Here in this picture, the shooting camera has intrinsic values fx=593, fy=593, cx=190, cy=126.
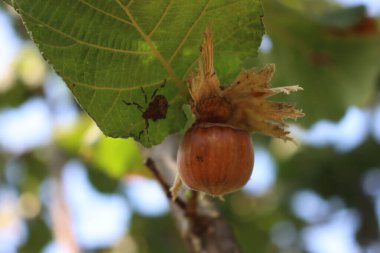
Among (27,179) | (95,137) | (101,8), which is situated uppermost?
(101,8)

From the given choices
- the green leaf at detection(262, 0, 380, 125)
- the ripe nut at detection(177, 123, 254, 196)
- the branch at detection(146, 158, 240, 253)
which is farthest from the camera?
the green leaf at detection(262, 0, 380, 125)

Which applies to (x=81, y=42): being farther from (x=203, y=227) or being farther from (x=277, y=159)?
(x=277, y=159)

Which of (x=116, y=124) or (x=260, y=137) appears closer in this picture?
(x=116, y=124)

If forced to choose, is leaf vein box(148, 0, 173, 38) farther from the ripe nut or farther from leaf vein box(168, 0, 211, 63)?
the ripe nut

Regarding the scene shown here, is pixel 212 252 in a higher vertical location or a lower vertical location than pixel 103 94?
lower

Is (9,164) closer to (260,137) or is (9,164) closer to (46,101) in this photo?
(46,101)

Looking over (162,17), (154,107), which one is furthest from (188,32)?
(154,107)

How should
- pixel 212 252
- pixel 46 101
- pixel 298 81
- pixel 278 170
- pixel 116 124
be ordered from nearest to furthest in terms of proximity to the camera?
pixel 116 124 < pixel 212 252 < pixel 298 81 < pixel 46 101 < pixel 278 170

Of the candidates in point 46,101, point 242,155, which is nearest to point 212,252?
point 242,155

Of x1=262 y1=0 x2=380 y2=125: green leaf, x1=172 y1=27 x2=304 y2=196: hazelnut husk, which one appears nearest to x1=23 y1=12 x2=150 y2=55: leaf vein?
x1=172 y1=27 x2=304 y2=196: hazelnut husk
